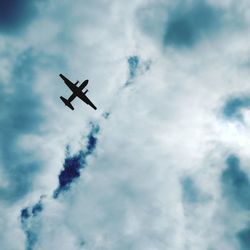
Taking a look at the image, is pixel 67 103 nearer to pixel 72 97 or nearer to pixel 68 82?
pixel 72 97

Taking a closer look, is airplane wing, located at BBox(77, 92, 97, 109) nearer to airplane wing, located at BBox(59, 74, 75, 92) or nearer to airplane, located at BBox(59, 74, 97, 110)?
airplane, located at BBox(59, 74, 97, 110)

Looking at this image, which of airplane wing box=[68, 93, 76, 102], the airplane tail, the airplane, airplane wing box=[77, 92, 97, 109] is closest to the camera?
the airplane

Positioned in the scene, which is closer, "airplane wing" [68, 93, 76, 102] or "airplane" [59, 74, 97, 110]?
"airplane" [59, 74, 97, 110]

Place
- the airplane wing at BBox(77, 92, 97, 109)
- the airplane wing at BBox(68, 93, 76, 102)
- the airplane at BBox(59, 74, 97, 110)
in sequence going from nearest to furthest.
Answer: the airplane at BBox(59, 74, 97, 110) → the airplane wing at BBox(77, 92, 97, 109) → the airplane wing at BBox(68, 93, 76, 102)

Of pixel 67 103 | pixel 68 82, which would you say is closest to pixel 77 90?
pixel 68 82

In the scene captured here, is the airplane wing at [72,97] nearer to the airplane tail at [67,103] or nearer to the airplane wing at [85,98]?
the airplane tail at [67,103]

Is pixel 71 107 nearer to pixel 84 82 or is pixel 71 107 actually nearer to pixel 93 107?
pixel 93 107

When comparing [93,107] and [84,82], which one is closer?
[84,82]

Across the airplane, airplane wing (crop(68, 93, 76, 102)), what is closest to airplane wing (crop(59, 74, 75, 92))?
the airplane

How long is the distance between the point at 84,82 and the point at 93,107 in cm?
1093

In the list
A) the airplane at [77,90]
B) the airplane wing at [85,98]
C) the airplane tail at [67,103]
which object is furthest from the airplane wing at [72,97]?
the airplane wing at [85,98]

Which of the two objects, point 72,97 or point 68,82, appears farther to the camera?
point 72,97

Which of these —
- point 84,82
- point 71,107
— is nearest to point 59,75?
point 84,82

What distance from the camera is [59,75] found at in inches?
2980
